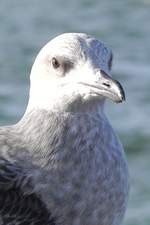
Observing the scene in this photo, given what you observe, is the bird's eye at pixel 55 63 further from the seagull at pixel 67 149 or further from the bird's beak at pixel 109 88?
the bird's beak at pixel 109 88

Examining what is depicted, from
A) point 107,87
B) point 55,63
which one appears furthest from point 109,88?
point 55,63

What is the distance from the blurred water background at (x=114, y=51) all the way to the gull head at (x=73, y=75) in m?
3.35

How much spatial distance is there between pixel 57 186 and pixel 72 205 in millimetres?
120

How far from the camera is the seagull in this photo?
19.6 ft

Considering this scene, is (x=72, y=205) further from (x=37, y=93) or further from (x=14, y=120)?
(x=14, y=120)

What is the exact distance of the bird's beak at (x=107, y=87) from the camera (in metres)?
5.79

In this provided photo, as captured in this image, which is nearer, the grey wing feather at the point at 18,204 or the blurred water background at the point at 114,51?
the grey wing feather at the point at 18,204

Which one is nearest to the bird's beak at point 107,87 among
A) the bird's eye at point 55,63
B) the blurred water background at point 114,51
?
the bird's eye at point 55,63

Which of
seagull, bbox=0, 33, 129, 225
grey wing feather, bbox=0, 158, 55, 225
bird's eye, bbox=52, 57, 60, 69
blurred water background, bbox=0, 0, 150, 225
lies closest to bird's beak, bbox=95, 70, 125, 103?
seagull, bbox=0, 33, 129, 225

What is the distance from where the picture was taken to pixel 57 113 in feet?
20.4

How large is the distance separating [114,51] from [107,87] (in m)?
6.44

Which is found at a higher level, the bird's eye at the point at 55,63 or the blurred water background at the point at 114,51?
the blurred water background at the point at 114,51

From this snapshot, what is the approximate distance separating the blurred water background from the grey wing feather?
341 cm

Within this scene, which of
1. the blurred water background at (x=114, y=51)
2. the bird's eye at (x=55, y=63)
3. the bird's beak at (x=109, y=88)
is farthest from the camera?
the blurred water background at (x=114, y=51)
